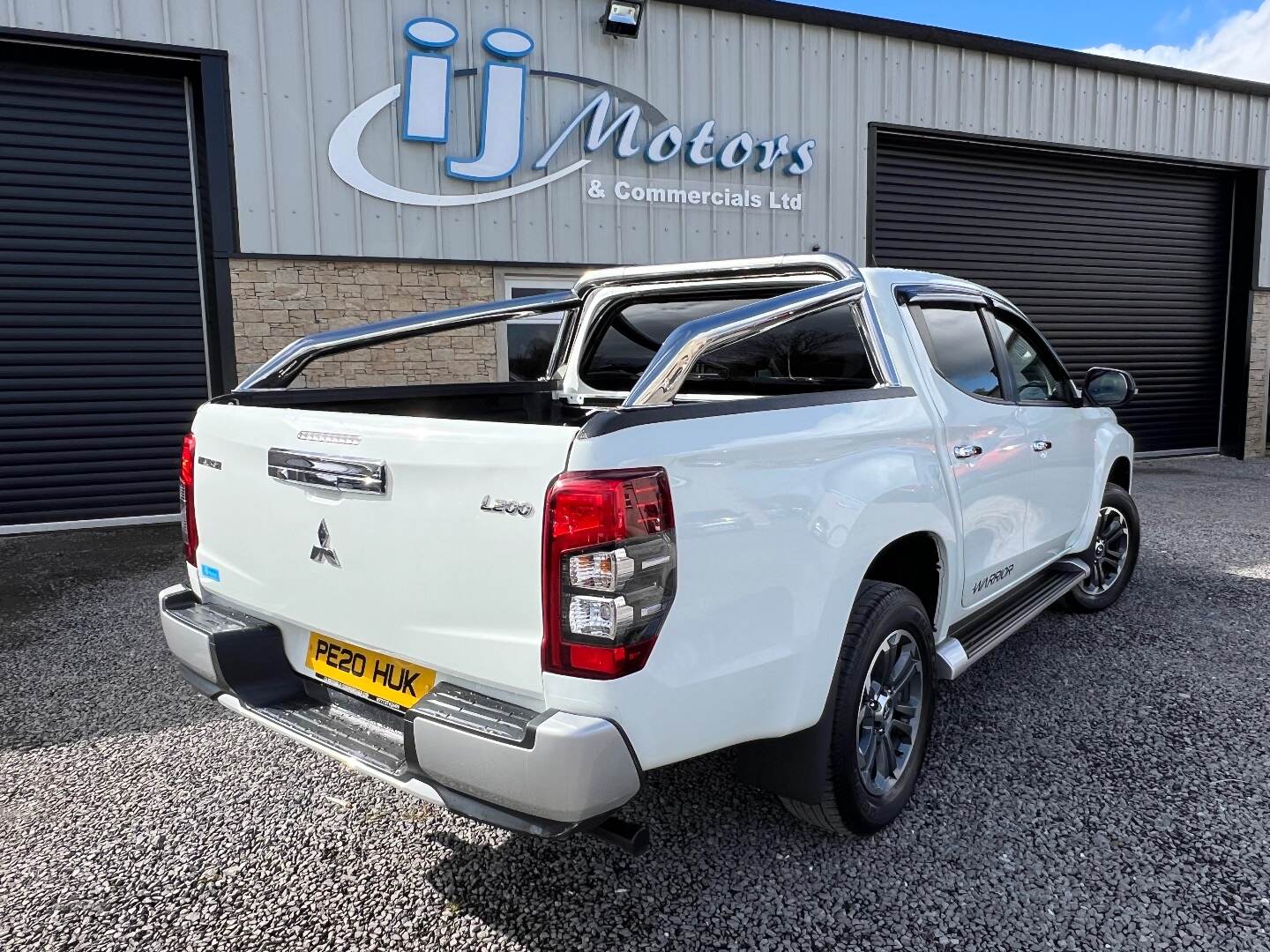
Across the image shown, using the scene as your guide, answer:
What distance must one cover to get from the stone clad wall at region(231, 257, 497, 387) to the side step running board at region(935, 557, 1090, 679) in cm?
580

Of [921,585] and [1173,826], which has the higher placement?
[921,585]

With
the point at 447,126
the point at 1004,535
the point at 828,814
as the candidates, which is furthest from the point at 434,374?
the point at 828,814

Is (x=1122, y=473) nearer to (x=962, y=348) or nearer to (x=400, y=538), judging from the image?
(x=962, y=348)

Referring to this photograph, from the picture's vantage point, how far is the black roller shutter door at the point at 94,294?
757 centimetres

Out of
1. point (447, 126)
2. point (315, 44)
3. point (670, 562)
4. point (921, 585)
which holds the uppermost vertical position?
point (315, 44)

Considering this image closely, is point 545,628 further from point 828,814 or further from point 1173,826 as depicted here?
point 1173,826

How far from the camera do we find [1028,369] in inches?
161

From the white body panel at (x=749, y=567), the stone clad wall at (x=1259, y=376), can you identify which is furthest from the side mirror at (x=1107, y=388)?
the stone clad wall at (x=1259, y=376)

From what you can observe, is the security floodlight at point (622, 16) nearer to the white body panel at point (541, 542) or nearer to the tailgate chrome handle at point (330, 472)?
the white body panel at point (541, 542)

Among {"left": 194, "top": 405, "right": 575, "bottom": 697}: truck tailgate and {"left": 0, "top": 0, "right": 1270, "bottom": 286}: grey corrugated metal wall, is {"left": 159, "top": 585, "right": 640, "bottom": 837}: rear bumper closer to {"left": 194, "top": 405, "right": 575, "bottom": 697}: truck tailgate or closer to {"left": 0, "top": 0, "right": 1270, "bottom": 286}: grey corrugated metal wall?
{"left": 194, "top": 405, "right": 575, "bottom": 697}: truck tailgate

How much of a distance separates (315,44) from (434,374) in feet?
9.95

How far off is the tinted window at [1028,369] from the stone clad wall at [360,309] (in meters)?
5.50

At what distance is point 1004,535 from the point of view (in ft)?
11.4

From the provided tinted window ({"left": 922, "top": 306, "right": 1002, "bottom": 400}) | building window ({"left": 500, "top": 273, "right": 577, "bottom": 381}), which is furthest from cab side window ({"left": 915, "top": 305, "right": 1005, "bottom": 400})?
building window ({"left": 500, "top": 273, "right": 577, "bottom": 381})
